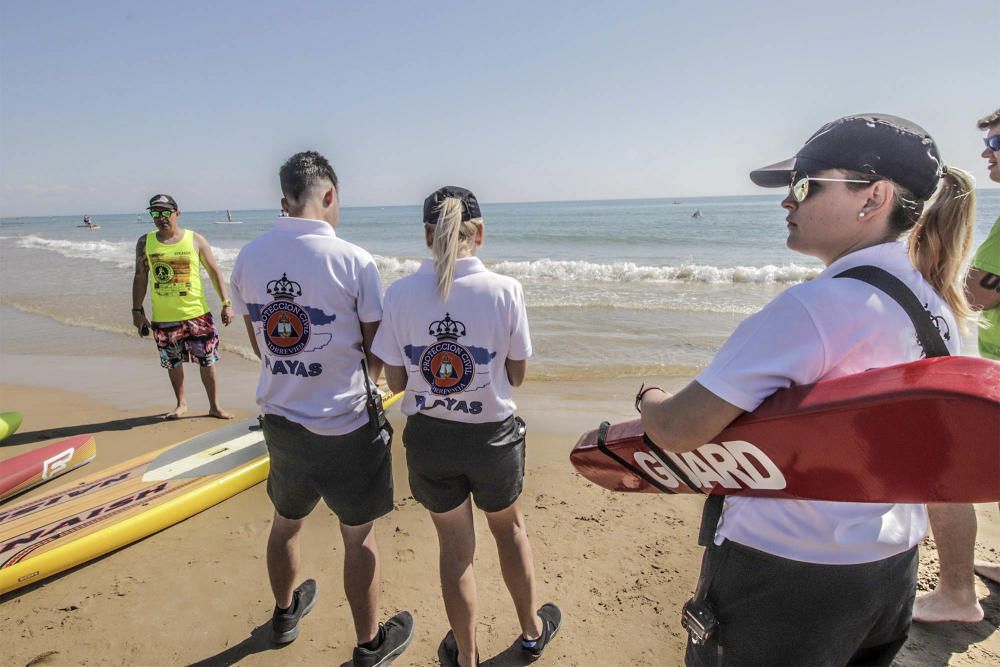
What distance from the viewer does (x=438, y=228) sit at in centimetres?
204

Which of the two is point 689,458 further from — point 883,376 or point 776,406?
point 883,376

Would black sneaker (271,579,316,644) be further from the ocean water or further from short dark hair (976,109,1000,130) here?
the ocean water

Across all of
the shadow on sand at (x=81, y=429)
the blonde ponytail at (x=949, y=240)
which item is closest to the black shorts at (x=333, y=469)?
the blonde ponytail at (x=949, y=240)

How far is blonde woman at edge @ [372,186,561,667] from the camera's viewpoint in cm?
206

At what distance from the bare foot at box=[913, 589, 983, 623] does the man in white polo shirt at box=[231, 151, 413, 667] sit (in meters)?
2.46

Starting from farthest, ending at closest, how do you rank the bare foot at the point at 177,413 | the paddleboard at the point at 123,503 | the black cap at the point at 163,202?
the bare foot at the point at 177,413 < the black cap at the point at 163,202 < the paddleboard at the point at 123,503

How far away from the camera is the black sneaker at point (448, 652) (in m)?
2.46

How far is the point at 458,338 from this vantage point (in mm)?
2086

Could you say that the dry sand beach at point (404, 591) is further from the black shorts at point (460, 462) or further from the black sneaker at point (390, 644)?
the black shorts at point (460, 462)

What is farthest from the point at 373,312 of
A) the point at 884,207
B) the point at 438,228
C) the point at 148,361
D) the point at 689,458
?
the point at 148,361

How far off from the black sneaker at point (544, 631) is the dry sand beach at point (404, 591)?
0.16ft

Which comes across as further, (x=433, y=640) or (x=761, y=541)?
(x=433, y=640)

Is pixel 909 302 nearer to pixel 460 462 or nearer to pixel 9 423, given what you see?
pixel 460 462

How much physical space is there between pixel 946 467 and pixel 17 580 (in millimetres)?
4104
